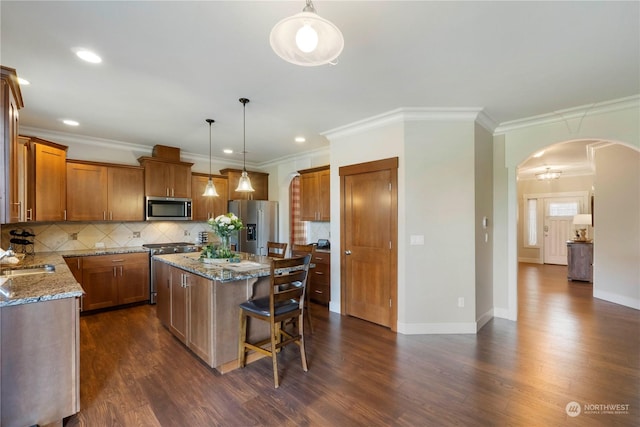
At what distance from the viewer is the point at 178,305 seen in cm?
312

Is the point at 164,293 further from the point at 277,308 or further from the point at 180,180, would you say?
the point at 180,180

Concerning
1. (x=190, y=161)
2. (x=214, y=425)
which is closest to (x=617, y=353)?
(x=214, y=425)

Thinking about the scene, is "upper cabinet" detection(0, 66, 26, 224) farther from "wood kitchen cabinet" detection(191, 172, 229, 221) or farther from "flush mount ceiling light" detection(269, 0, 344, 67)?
"wood kitchen cabinet" detection(191, 172, 229, 221)

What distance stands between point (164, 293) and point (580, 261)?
7960 mm

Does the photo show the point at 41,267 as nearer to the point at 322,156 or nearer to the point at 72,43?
the point at 72,43

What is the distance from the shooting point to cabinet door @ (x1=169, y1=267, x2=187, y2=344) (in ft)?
9.83

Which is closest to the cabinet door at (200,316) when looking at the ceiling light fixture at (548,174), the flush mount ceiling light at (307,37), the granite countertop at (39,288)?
the granite countertop at (39,288)

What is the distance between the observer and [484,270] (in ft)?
12.4

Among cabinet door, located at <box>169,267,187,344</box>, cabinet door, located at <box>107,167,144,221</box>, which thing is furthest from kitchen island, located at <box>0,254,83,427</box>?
cabinet door, located at <box>107,167,144,221</box>

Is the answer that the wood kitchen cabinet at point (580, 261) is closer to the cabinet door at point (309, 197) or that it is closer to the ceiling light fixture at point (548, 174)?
the ceiling light fixture at point (548, 174)

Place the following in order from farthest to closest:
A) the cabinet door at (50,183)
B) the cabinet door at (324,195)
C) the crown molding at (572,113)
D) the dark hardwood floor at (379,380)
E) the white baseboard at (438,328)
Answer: the cabinet door at (324,195)
the cabinet door at (50,183)
the white baseboard at (438,328)
the crown molding at (572,113)
the dark hardwood floor at (379,380)

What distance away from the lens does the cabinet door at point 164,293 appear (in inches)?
131

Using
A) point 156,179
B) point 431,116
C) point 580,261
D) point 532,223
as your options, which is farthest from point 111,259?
point 532,223

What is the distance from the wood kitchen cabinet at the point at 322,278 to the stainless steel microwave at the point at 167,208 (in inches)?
97.7
